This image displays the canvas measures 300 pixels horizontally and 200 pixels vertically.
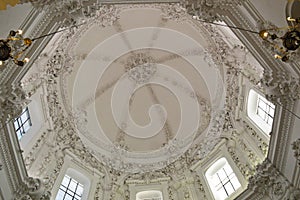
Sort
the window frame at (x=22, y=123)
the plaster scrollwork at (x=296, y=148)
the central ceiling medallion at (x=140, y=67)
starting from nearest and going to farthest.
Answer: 1. the plaster scrollwork at (x=296, y=148)
2. the window frame at (x=22, y=123)
3. the central ceiling medallion at (x=140, y=67)

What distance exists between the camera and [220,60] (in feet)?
59.6

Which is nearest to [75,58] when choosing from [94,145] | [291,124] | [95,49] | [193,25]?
[95,49]

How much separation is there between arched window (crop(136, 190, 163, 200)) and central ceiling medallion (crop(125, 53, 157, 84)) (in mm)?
5673

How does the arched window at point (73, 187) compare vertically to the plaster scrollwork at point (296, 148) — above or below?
above

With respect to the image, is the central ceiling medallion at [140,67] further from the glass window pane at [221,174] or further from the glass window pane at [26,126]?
the glass window pane at [26,126]

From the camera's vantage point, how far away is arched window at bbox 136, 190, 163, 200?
1828 cm

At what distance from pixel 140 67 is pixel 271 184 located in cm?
987

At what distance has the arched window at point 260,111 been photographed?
14.9m

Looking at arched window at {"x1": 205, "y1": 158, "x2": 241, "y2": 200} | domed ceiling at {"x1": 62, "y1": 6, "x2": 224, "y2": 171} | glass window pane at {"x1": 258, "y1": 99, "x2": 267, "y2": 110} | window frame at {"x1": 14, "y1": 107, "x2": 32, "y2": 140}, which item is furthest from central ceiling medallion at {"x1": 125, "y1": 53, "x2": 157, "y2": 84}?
window frame at {"x1": 14, "y1": 107, "x2": 32, "y2": 140}

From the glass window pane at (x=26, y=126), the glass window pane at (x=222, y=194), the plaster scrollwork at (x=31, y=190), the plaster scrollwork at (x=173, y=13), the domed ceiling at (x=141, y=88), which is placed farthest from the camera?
the domed ceiling at (x=141, y=88)

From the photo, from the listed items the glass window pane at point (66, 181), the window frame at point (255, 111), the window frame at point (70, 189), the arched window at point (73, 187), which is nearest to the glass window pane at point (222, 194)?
the window frame at point (255, 111)

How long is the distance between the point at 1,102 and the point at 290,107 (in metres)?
7.32

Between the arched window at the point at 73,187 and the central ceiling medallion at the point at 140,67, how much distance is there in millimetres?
5886

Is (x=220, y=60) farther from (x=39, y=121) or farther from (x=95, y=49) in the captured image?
(x=39, y=121)
